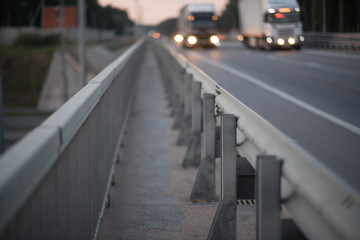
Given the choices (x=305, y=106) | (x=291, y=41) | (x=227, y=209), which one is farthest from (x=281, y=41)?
(x=227, y=209)

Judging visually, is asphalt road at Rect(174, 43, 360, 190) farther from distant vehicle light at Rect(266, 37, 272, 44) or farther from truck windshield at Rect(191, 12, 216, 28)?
truck windshield at Rect(191, 12, 216, 28)

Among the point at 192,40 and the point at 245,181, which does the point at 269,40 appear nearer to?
the point at 192,40

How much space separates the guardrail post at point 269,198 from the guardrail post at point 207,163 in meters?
2.89

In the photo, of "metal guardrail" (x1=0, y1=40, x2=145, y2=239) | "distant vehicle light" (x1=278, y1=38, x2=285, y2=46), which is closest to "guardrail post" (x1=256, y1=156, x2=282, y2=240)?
"metal guardrail" (x1=0, y1=40, x2=145, y2=239)

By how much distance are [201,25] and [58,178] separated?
48.5 m

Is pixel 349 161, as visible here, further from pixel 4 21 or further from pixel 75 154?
pixel 4 21

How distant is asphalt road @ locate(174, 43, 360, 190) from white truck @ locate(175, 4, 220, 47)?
25.0 metres

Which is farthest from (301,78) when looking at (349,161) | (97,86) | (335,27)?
(335,27)

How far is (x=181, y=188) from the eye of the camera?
263 inches

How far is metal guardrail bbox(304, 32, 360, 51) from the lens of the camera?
37062 millimetres

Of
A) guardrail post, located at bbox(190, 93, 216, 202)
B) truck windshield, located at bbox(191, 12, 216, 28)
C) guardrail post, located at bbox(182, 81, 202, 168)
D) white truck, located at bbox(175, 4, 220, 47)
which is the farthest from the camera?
truck windshield, located at bbox(191, 12, 216, 28)

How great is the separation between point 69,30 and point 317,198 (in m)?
130

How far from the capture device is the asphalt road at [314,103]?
8359mm

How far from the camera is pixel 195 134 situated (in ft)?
24.7
